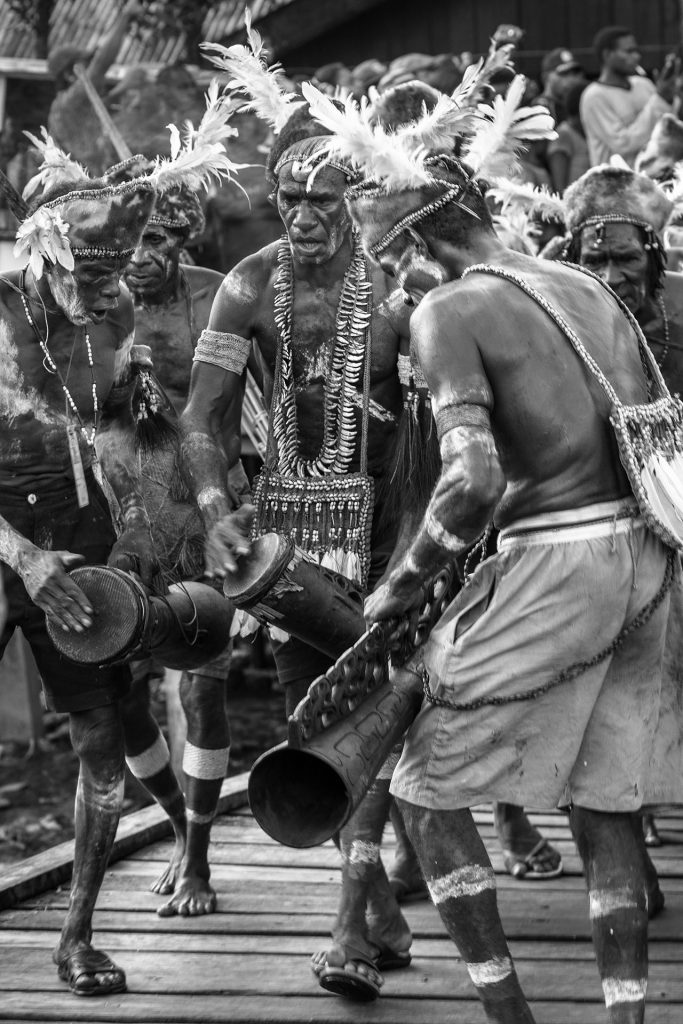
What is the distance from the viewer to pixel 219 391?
4.38m

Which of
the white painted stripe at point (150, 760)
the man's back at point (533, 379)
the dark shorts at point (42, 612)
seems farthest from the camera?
the white painted stripe at point (150, 760)

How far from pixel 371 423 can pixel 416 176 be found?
1135 mm

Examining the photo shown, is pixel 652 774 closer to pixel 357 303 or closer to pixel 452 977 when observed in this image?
pixel 452 977

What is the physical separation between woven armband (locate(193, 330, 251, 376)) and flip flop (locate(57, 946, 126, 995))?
5.42 ft

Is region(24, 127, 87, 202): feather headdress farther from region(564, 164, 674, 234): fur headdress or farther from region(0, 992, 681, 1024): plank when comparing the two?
region(0, 992, 681, 1024): plank

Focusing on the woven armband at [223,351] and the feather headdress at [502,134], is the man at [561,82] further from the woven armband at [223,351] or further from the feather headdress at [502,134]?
the feather headdress at [502,134]

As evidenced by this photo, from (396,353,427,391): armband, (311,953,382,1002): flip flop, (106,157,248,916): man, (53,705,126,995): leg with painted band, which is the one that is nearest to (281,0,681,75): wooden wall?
(106,157,248,916): man

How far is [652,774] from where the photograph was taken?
341 cm

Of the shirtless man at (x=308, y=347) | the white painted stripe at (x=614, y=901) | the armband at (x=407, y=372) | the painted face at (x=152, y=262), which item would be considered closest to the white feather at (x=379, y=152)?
the shirtless man at (x=308, y=347)

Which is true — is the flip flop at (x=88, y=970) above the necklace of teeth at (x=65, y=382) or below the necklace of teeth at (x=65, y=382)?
below

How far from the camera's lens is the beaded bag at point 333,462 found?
4.34 m

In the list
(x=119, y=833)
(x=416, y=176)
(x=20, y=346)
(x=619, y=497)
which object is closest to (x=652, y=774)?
(x=619, y=497)

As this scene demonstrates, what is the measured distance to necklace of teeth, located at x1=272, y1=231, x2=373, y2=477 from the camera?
4359mm

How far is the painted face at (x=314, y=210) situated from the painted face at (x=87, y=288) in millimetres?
501
